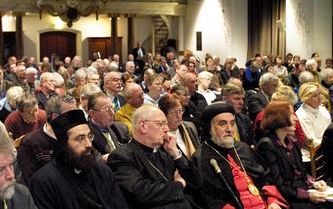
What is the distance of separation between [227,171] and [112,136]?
4.07 feet

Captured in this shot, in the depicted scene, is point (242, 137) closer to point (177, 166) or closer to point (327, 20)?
point (177, 166)

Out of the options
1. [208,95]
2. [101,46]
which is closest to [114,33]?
[101,46]

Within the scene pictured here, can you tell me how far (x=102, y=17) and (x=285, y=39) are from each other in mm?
7535

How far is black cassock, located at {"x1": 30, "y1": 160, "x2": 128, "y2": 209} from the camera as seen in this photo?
13.0ft

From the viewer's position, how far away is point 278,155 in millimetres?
5406

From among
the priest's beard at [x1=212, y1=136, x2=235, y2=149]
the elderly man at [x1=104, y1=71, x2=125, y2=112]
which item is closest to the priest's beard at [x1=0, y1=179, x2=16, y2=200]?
the priest's beard at [x1=212, y1=136, x2=235, y2=149]

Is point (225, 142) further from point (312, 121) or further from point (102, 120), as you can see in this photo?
point (312, 121)

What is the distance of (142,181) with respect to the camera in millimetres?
4441

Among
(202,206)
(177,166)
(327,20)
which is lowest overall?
(202,206)

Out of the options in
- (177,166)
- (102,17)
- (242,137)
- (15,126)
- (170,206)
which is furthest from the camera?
(102,17)

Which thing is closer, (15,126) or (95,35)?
(15,126)

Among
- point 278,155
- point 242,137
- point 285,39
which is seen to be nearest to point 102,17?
point 285,39

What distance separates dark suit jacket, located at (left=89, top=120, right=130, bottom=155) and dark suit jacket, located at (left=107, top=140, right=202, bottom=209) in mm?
856

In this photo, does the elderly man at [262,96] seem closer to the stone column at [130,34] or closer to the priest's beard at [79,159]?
the priest's beard at [79,159]
